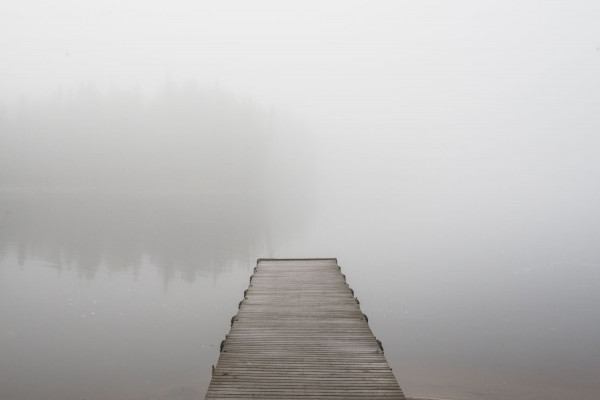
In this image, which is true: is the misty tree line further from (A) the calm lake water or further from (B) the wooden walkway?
(B) the wooden walkway

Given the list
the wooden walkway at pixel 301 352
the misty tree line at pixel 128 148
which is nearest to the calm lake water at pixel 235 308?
the wooden walkway at pixel 301 352

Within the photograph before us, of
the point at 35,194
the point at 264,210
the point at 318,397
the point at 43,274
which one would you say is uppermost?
the point at 35,194

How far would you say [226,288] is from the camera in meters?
33.3

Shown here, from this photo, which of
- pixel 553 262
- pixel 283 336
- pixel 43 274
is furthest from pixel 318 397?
pixel 553 262

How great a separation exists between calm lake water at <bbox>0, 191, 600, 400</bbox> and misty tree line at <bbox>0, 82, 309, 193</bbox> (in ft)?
341

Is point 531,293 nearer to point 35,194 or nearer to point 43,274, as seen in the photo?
point 43,274

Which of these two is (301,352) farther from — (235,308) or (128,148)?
(128,148)

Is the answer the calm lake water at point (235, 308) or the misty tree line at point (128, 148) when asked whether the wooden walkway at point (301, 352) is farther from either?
the misty tree line at point (128, 148)

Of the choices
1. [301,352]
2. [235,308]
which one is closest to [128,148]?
[235,308]

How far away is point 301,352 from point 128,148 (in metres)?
193

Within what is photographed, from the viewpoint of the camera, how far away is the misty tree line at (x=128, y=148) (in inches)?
6225

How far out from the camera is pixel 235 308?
28172 mm

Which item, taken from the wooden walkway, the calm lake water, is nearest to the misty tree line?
the calm lake water

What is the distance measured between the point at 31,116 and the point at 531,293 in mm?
226773
